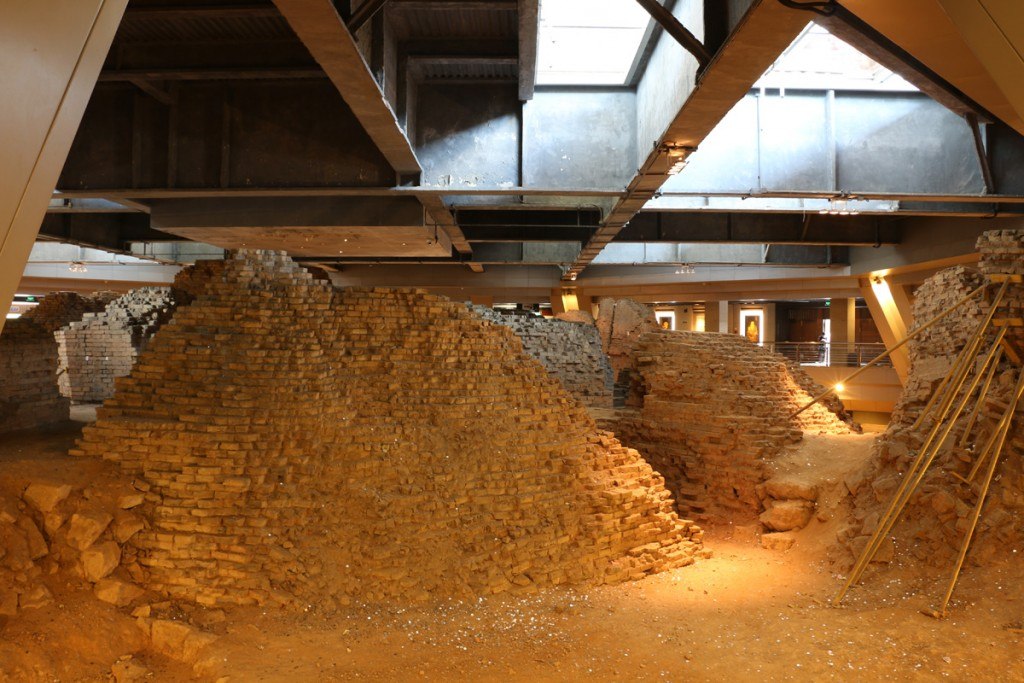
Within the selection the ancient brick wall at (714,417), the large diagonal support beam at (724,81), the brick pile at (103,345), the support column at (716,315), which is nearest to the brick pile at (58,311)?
the brick pile at (103,345)

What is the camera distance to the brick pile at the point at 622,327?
1959 centimetres

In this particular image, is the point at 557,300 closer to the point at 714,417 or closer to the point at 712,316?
the point at 712,316

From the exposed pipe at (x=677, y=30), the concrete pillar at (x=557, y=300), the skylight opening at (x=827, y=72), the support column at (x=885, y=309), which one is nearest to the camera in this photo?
the exposed pipe at (x=677, y=30)

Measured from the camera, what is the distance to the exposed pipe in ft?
15.2

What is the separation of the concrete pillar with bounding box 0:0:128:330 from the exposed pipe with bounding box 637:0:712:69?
337 centimetres

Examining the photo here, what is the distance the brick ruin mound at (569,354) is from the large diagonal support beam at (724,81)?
806cm

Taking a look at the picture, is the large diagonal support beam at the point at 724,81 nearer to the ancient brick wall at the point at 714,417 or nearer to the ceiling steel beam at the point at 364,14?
the ceiling steel beam at the point at 364,14

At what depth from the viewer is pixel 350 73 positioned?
505 centimetres

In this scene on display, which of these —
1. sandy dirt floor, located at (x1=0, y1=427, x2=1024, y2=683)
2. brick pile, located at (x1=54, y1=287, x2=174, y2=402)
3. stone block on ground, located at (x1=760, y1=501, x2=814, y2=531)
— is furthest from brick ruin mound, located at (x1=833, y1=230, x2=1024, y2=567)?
brick pile, located at (x1=54, y1=287, x2=174, y2=402)

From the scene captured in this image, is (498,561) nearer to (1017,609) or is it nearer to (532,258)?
(1017,609)

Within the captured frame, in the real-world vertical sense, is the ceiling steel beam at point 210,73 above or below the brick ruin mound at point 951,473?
above

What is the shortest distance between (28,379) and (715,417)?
1191 centimetres

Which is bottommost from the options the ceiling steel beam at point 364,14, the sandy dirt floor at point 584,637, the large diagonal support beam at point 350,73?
the sandy dirt floor at point 584,637

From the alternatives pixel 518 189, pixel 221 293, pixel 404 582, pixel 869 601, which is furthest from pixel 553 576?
pixel 221 293
